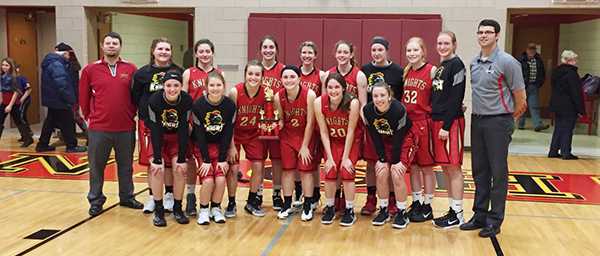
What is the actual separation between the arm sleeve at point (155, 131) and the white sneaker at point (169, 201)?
567mm

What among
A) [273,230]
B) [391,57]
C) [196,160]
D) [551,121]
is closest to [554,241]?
[273,230]

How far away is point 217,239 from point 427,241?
152cm

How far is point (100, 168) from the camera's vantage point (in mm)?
5145

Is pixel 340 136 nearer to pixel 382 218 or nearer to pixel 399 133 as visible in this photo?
pixel 399 133

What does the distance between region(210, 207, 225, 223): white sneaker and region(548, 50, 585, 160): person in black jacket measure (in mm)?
5294

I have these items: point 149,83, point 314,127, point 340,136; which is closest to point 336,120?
point 340,136

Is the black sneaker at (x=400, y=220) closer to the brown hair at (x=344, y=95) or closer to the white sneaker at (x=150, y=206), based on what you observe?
the brown hair at (x=344, y=95)

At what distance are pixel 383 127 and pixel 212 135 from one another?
1.33m

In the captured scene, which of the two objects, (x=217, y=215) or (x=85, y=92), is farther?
(x=85, y=92)

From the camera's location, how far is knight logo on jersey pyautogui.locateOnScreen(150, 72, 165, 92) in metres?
4.87

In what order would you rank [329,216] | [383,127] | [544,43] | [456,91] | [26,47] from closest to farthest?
[456,91] < [383,127] < [329,216] < [26,47] < [544,43]

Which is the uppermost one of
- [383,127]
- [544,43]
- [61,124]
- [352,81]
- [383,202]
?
[544,43]

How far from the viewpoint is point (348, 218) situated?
15.7ft

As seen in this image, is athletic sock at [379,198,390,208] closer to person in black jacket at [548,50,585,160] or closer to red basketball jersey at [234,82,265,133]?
red basketball jersey at [234,82,265,133]
